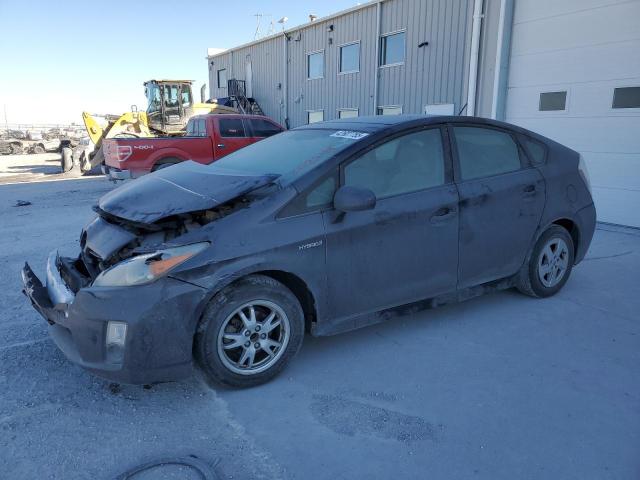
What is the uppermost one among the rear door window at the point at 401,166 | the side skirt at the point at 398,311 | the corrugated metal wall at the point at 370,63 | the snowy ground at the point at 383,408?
the corrugated metal wall at the point at 370,63

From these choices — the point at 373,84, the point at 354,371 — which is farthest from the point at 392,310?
the point at 373,84

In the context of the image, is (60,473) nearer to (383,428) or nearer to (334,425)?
(334,425)

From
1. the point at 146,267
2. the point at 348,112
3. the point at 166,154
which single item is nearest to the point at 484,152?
the point at 146,267

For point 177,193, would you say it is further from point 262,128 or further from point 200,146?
point 262,128

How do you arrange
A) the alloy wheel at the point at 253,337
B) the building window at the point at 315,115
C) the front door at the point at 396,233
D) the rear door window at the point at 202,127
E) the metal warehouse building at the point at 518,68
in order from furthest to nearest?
the building window at the point at 315,115 → the rear door window at the point at 202,127 → the metal warehouse building at the point at 518,68 → the front door at the point at 396,233 → the alloy wheel at the point at 253,337

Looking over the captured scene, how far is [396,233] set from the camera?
3361 millimetres

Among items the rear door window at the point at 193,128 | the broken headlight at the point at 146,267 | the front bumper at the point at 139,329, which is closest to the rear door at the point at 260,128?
the rear door window at the point at 193,128

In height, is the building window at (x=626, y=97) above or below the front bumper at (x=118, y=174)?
above

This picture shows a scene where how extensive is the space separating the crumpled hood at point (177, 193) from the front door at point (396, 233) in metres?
0.61

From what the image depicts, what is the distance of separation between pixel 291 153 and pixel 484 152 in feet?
5.07

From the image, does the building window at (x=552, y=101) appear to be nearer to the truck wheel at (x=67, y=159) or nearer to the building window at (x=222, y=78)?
the truck wheel at (x=67, y=159)

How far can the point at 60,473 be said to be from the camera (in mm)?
2303

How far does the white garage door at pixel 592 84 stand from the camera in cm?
722

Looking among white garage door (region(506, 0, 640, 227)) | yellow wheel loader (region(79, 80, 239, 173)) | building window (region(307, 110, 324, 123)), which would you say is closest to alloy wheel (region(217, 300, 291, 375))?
white garage door (region(506, 0, 640, 227))
